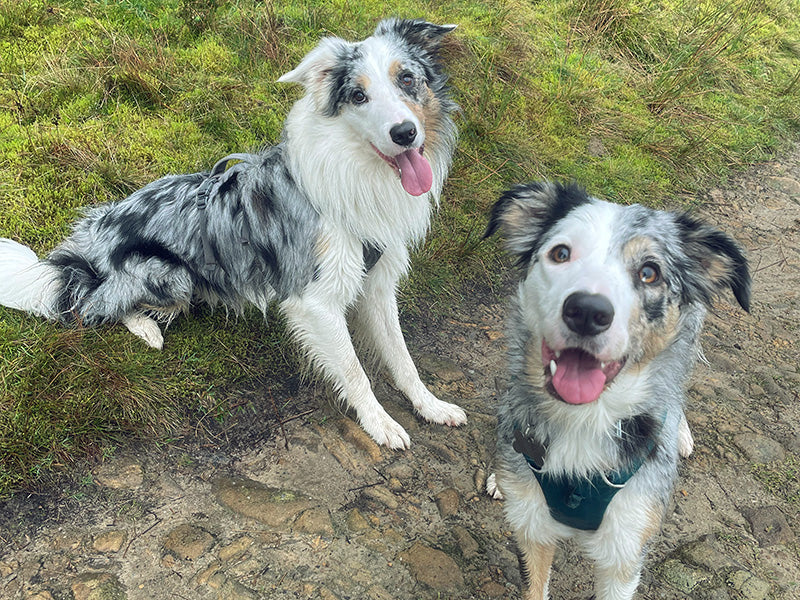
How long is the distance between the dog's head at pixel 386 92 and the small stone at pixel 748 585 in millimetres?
2345

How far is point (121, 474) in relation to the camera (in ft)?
9.64

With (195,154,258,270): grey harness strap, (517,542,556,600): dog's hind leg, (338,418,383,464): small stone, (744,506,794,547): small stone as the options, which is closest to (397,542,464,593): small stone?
(517,542,556,600): dog's hind leg

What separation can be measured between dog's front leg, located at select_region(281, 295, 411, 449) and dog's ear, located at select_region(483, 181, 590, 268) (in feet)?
3.74

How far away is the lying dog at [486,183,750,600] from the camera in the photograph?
2.00 m

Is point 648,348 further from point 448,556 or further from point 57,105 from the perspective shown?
point 57,105

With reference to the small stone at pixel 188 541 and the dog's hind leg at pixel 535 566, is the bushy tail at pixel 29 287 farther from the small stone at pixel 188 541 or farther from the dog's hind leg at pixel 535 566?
the dog's hind leg at pixel 535 566

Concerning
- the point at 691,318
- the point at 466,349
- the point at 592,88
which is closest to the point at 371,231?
the point at 466,349

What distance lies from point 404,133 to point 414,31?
2.57 feet

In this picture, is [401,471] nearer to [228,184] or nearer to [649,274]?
[649,274]

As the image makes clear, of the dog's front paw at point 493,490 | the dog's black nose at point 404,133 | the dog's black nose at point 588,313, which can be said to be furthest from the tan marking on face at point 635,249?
the dog's front paw at point 493,490

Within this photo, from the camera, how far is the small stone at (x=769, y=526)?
118 inches

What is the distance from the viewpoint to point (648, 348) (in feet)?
6.98

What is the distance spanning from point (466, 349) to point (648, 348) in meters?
2.04

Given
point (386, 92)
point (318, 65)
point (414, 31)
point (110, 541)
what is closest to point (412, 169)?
point (386, 92)
